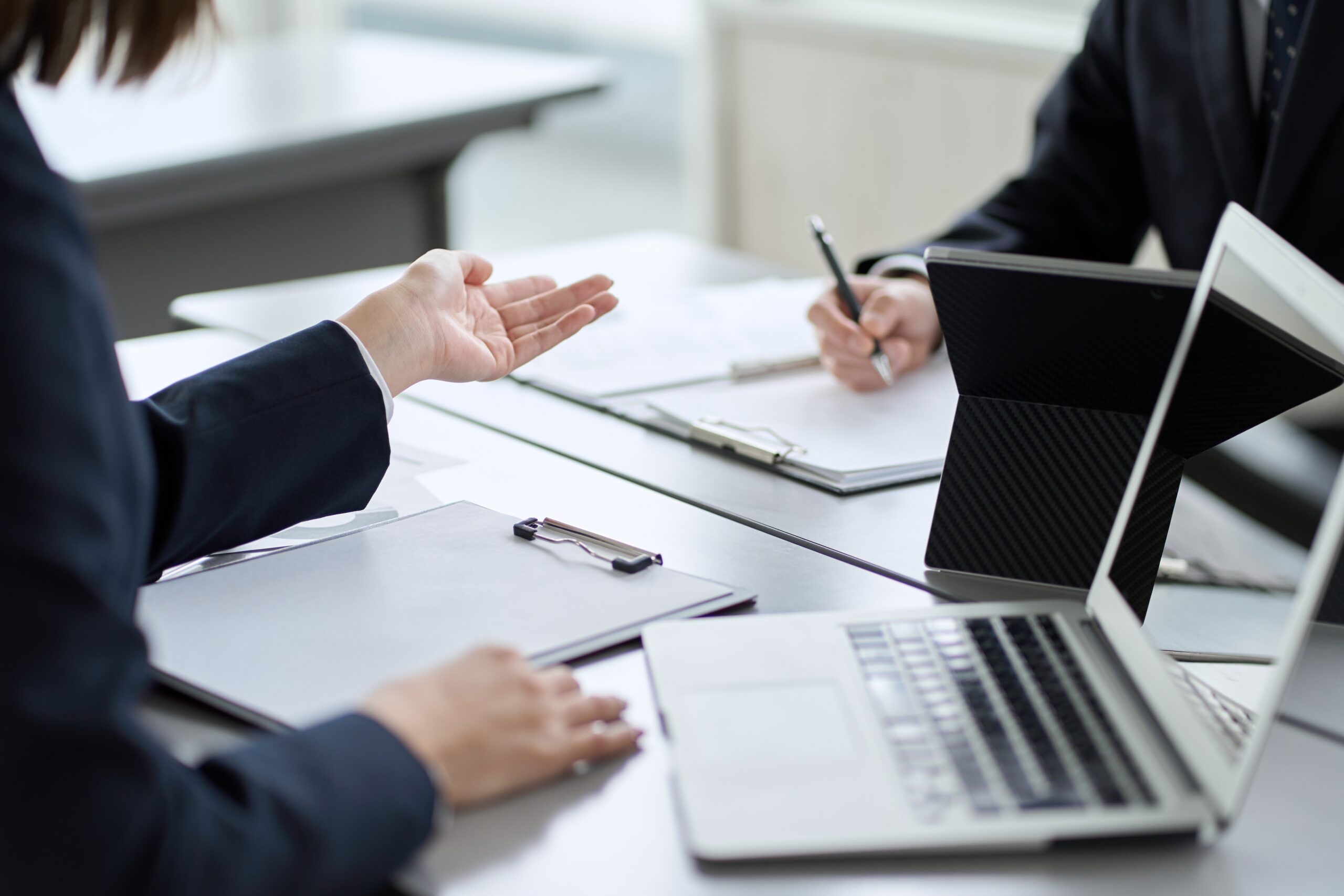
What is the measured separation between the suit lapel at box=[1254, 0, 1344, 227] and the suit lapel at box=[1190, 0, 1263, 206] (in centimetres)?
3

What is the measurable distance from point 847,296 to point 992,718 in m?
0.68

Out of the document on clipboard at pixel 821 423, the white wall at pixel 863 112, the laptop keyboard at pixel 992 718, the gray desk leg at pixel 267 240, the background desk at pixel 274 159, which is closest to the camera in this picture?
the laptop keyboard at pixel 992 718

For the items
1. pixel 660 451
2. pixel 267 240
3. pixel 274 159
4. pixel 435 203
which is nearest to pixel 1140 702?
pixel 660 451

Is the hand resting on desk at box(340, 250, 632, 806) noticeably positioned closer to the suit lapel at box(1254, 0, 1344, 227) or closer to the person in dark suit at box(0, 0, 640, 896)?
the person in dark suit at box(0, 0, 640, 896)

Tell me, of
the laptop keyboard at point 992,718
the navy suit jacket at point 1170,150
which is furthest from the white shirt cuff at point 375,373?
the navy suit jacket at point 1170,150

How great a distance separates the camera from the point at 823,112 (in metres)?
3.46

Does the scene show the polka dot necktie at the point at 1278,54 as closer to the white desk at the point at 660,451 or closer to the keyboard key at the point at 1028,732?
the white desk at the point at 660,451

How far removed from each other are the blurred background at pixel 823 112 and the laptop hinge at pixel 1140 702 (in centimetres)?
226

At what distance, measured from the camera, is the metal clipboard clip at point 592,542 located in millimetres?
912

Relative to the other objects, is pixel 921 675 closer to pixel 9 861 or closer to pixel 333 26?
pixel 9 861

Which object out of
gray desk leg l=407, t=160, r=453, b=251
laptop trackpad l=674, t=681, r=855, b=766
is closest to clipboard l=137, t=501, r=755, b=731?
laptop trackpad l=674, t=681, r=855, b=766

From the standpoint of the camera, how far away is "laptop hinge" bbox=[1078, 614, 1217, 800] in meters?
0.68

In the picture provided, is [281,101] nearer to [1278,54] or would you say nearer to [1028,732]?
[1278,54]

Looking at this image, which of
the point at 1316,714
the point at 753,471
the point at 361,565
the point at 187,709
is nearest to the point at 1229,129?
the point at 753,471
